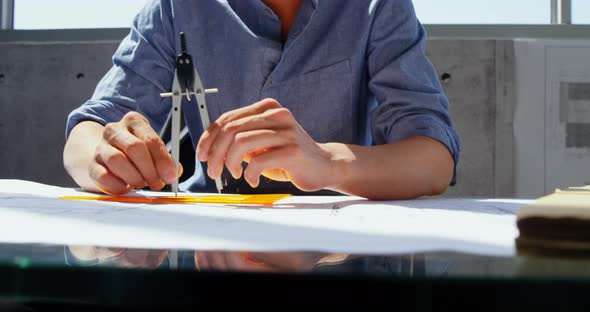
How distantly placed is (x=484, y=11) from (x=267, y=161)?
2.10m

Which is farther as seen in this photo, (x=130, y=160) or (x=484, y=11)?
(x=484, y=11)

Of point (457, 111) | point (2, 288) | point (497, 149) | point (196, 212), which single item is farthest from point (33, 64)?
point (2, 288)

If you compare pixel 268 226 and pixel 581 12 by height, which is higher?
pixel 581 12

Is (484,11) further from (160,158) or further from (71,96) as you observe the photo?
(160,158)

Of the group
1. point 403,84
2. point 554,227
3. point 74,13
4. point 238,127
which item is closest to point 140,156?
point 238,127

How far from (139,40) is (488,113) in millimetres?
1716

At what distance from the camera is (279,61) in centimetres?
123

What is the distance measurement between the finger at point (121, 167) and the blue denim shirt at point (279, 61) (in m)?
0.29

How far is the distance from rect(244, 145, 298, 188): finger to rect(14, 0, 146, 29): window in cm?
215

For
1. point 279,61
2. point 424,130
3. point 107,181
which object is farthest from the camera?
point 279,61

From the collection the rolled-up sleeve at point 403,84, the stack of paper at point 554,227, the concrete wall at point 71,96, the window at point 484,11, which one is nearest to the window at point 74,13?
the concrete wall at point 71,96

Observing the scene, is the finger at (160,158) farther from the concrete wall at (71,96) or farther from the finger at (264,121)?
the concrete wall at (71,96)

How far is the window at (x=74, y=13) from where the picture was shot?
2.78 m

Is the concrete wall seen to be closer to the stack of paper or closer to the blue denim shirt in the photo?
the blue denim shirt
